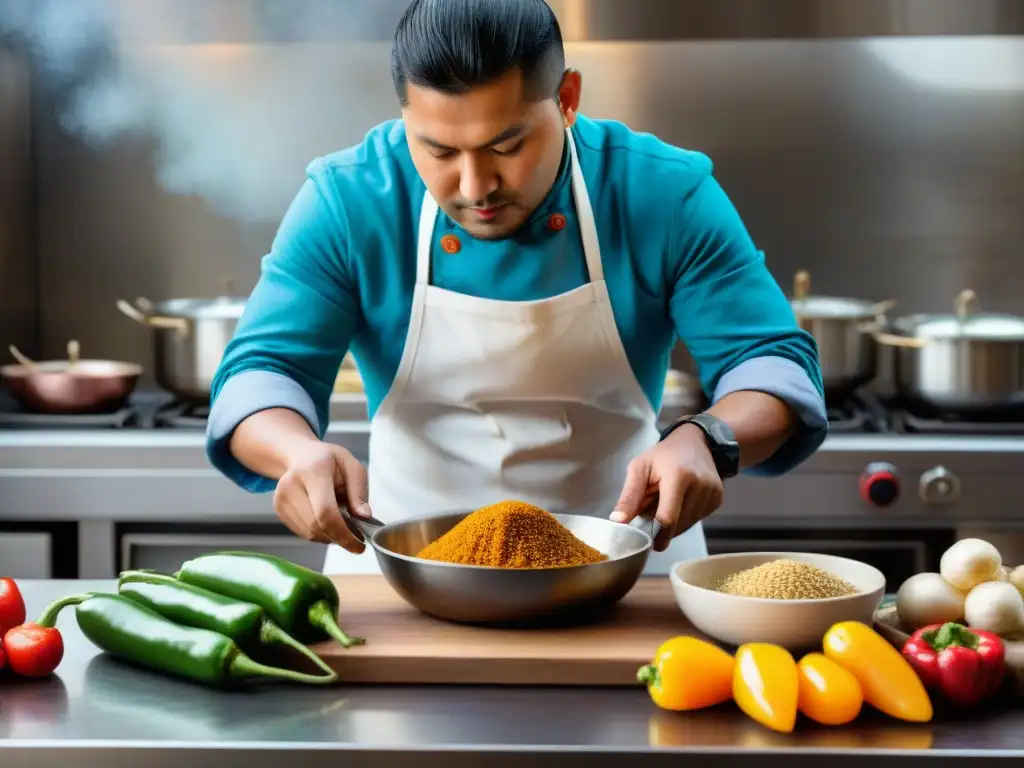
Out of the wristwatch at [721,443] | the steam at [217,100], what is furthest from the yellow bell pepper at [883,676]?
the steam at [217,100]

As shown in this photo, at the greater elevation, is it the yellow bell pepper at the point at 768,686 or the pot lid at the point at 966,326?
the pot lid at the point at 966,326

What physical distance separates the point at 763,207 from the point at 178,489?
1462mm

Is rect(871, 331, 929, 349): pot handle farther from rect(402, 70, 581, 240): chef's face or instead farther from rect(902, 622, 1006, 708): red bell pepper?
rect(902, 622, 1006, 708): red bell pepper

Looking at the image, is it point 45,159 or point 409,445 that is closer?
point 409,445

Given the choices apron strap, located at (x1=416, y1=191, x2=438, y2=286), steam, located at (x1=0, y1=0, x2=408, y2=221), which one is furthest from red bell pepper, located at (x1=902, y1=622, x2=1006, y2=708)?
steam, located at (x1=0, y1=0, x2=408, y2=221)

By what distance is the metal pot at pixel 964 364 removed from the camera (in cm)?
258

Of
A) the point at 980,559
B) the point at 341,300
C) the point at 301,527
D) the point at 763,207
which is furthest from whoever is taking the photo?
the point at 763,207

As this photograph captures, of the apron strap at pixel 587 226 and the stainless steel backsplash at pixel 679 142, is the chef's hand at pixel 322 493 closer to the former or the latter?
the apron strap at pixel 587 226

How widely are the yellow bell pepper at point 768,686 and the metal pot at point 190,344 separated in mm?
1678

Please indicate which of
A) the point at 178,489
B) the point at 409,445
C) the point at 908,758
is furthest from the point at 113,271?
the point at 908,758

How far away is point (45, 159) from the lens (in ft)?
10.0

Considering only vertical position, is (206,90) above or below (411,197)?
above

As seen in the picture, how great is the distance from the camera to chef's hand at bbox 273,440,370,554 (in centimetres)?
141

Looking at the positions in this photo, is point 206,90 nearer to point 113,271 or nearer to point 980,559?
point 113,271
